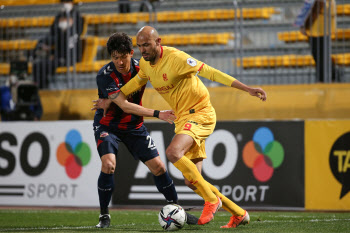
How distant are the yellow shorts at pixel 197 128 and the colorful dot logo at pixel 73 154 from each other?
4.07m

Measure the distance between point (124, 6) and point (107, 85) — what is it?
19.5 feet

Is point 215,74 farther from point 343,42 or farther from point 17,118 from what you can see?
point 17,118

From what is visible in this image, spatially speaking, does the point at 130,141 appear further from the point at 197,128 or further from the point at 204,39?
the point at 204,39

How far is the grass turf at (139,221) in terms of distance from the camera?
726cm

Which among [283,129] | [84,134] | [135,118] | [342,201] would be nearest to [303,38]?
[283,129]

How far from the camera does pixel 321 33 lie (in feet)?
38.3

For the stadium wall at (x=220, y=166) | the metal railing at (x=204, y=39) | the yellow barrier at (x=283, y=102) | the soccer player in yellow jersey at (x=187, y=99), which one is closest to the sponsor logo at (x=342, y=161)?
the stadium wall at (x=220, y=166)

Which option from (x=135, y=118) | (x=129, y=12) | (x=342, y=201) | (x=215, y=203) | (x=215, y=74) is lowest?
(x=342, y=201)

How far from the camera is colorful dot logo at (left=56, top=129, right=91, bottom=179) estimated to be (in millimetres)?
11211

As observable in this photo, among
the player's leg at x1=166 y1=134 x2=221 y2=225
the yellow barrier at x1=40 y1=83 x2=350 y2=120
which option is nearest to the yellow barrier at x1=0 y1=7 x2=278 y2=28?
the yellow barrier at x1=40 y1=83 x2=350 y2=120

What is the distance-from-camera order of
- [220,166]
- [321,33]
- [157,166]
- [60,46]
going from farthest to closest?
[60,46] < [321,33] < [220,166] < [157,166]

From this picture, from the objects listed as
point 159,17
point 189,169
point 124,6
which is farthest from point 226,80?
point 124,6

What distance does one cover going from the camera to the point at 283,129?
10.5 m

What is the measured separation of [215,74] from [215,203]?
4.64ft
